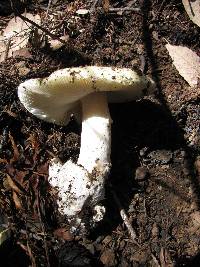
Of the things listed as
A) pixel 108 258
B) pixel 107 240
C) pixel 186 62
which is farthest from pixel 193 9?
pixel 108 258

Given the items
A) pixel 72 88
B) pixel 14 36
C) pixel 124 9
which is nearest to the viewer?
pixel 72 88

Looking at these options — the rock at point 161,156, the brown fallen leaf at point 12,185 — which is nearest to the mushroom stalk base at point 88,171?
the brown fallen leaf at point 12,185

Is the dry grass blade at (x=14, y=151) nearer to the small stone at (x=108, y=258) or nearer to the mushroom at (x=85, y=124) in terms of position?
the mushroom at (x=85, y=124)

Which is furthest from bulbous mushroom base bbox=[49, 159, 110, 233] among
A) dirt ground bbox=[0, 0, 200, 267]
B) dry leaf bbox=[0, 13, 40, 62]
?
dry leaf bbox=[0, 13, 40, 62]

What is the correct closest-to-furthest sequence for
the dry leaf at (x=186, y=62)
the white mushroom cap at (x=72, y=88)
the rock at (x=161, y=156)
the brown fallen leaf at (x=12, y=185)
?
the white mushroom cap at (x=72, y=88)
the brown fallen leaf at (x=12, y=185)
the rock at (x=161, y=156)
the dry leaf at (x=186, y=62)

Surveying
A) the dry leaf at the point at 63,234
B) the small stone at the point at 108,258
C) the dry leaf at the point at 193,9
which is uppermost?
the dry leaf at the point at 193,9

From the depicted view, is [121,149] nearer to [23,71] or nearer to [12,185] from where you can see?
[12,185]
